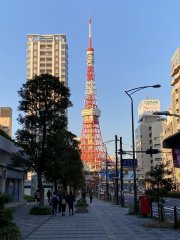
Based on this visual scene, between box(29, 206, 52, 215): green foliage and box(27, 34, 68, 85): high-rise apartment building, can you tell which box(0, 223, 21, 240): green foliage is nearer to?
box(29, 206, 52, 215): green foliage

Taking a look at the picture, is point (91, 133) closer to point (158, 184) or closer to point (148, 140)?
point (148, 140)

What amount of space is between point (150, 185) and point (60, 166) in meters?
12.2

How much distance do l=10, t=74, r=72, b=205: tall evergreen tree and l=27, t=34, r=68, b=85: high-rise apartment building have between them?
150374 millimetres

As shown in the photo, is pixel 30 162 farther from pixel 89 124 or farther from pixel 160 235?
pixel 89 124

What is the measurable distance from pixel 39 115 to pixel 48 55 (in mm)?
159812

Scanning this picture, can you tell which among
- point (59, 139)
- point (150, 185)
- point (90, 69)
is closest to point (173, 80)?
point (90, 69)

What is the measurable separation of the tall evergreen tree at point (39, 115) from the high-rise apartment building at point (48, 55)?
150m

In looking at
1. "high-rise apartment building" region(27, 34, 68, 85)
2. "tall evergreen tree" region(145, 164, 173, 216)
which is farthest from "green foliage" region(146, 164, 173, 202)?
"high-rise apartment building" region(27, 34, 68, 85)

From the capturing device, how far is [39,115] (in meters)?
35.7

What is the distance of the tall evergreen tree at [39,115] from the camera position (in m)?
35.3

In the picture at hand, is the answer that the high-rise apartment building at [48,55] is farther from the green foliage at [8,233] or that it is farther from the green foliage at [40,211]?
the green foliage at [8,233]

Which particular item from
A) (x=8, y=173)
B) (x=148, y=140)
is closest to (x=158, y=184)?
(x=8, y=173)

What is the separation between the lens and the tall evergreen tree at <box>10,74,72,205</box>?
35312mm

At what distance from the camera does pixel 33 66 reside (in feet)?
623
